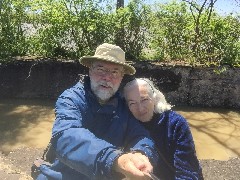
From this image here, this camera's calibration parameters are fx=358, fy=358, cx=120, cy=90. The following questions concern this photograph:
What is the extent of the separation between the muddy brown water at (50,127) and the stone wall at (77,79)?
268 mm

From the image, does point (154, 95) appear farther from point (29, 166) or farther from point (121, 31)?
point (121, 31)

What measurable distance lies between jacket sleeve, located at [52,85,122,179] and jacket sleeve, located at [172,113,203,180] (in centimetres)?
78

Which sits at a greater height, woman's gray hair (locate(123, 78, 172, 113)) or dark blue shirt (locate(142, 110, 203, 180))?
woman's gray hair (locate(123, 78, 172, 113))

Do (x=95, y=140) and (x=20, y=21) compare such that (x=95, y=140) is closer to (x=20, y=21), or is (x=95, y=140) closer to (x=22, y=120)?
(x=22, y=120)

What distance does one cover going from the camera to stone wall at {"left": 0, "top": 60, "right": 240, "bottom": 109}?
838 cm

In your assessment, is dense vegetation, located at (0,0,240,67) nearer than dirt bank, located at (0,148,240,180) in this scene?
No

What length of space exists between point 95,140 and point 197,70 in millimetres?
6840

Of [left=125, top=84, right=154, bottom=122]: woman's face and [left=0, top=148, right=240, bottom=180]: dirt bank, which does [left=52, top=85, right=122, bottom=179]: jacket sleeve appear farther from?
[left=0, top=148, right=240, bottom=180]: dirt bank

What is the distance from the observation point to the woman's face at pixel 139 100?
2.55 m

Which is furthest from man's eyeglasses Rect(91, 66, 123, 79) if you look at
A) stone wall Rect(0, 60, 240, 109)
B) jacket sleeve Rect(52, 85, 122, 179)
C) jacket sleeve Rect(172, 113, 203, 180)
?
stone wall Rect(0, 60, 240, 109)

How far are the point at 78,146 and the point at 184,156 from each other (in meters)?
1.00

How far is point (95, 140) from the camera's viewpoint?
186 centimetres

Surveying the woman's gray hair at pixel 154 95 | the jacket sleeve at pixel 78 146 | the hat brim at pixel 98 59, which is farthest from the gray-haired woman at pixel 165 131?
the jacket sleeve at pixel 78 146

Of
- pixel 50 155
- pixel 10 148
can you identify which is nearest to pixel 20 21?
pixel 10 148
